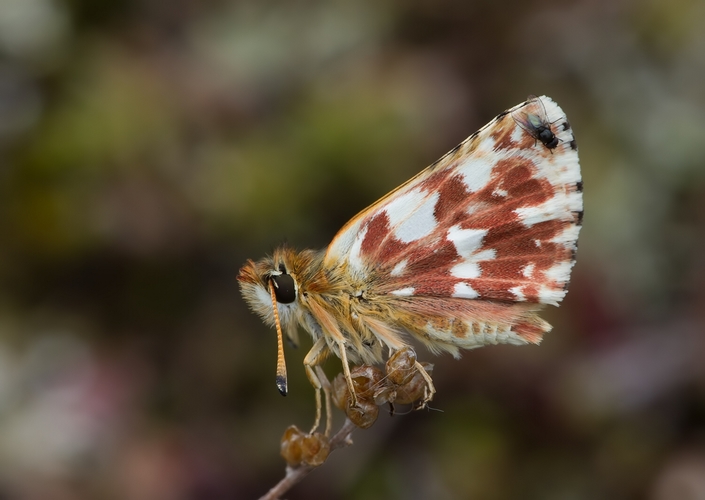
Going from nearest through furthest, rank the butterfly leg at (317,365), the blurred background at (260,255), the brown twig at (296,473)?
the brown twig at (296,473), the butterfly leg at (317,365), the blurred background at (260,255)

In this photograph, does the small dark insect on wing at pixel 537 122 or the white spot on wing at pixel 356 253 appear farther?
the white spot on wing at pixel 356 253

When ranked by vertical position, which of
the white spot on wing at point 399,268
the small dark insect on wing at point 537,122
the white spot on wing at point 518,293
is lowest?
the white spot on wing at point 518,293

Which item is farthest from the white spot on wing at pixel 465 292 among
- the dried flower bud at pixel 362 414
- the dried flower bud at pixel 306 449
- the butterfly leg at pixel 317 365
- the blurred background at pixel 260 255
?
the blurred background at pixel 260 255

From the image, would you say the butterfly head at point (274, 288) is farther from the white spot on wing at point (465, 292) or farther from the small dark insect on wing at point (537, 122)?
the small dark insect on wing at point (537, 122)

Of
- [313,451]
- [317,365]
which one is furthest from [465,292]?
[313,451]

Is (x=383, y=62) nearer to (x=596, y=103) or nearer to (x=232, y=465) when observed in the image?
(x=596, y=103)

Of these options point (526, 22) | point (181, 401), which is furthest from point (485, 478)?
point (526, 22)

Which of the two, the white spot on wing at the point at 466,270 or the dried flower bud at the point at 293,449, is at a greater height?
the white spot on wing at the point at 466,270

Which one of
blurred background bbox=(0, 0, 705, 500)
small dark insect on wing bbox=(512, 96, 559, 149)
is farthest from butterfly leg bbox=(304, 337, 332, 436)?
blurred background bbox=(0, 0, 705, 500)
